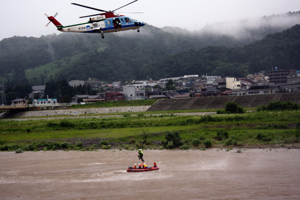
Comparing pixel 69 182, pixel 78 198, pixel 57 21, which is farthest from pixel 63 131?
pixel 78 198

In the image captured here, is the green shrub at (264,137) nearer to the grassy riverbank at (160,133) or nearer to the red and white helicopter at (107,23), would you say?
the grassy riverbank at (160,133)

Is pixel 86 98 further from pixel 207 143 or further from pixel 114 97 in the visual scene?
pixel 207 143

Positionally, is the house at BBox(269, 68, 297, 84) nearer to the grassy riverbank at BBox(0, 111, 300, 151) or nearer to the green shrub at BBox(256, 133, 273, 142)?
the grassy riverbank at BBox(0, 111, 300, 151)

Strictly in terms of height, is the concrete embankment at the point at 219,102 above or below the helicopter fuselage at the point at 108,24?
below

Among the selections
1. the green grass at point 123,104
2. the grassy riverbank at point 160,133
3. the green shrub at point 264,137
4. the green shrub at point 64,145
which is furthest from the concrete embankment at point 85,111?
the green shrub at point 264,137

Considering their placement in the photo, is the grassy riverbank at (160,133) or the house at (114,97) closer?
the grassy riverbank at (160,133)

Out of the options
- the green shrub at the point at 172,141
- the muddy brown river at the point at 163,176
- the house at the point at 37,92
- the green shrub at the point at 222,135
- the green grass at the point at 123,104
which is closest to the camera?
the muddy brown river at the point at 163,176

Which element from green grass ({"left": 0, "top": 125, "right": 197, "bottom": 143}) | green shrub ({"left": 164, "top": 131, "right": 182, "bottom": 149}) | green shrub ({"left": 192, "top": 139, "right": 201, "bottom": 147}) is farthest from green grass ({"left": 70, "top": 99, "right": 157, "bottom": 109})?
green shrub ({"left": 192, "top": 139, "right": 201, "bottom": 147})
